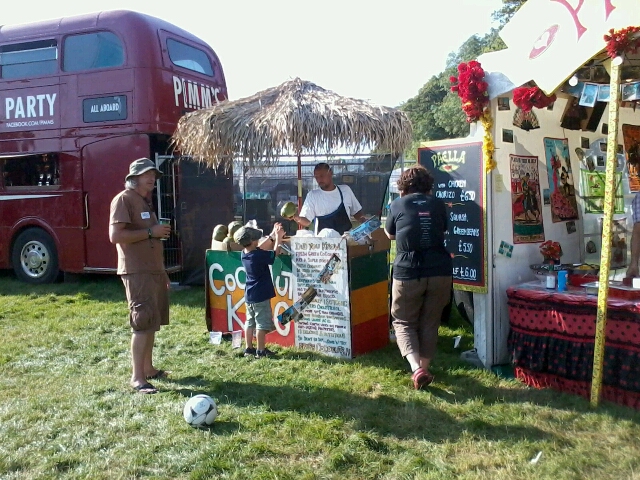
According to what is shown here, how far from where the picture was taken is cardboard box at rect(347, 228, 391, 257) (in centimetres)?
534

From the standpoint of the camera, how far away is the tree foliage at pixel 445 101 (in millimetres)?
32500

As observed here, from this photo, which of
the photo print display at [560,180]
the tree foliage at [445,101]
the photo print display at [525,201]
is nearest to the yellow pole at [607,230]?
the photo print display at [525,201]

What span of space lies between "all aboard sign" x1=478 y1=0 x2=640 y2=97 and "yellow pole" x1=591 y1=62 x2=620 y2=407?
267 millimetres

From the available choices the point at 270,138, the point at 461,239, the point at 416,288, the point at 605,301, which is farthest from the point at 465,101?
the point at 270,138

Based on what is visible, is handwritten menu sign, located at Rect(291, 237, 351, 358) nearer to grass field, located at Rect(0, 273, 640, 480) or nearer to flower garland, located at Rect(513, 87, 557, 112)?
grass field, located at Rect(0, 273, 640, 480)

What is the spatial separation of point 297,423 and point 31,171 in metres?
7.78

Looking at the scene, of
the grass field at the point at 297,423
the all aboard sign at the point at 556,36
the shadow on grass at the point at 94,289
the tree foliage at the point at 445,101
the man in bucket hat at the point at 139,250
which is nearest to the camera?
the grass field at the point at 297,423

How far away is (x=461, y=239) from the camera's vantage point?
5.07 metres

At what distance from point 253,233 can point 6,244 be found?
6603 mm

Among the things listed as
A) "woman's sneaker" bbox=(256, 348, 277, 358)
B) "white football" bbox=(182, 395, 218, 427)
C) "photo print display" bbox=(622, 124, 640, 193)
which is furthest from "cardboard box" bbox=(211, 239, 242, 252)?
"photo print display" bbox=(622, 124, 640, 193)

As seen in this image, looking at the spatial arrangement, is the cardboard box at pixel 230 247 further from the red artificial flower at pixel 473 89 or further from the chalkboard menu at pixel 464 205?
the red artificial flower at pixel 473 89

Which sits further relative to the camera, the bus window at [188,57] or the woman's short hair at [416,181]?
the bus window at [188,57]

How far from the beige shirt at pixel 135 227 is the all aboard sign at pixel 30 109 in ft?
18.8

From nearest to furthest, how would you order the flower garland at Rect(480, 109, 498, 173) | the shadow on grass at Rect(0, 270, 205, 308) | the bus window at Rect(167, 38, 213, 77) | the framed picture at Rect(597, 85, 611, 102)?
the framed picture at Rect(597, 85, 611, 102) < the flower garland at Rect(480, 109, 498, 173) < the shadow on grass at Rect(0, 270, 205, 308) < the bus window at Rect(167, 38, 213, 77)
